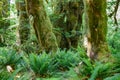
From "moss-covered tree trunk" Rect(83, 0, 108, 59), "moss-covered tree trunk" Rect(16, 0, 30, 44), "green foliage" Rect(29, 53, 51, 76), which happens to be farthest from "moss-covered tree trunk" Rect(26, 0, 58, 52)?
"moss-covered tree trunk" Rect(16, 0, 30, 44)

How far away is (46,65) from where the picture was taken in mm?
7938

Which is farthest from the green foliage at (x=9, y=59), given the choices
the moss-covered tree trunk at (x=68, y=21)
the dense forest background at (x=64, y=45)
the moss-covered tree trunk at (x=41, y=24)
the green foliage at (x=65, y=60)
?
the moss-covered tree trunk at (x=68, y=21)

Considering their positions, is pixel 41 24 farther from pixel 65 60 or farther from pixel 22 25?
pixel 22 25

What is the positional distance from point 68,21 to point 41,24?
4627 mm

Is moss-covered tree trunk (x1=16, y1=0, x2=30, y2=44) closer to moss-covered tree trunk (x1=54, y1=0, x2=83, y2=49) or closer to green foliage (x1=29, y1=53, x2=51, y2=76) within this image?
moss-covered tree trunk (x1=54, y1=0, x2=83, y2=49)

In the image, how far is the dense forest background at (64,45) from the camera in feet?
Result: 22.2

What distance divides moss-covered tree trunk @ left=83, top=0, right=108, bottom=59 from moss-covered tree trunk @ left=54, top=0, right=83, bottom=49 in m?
7.34

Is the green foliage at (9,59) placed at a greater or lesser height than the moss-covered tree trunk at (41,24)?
lesser

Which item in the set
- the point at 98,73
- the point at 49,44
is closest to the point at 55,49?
the point at 49,44

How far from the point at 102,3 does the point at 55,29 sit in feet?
24.0

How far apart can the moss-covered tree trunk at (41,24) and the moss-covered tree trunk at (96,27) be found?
353cm

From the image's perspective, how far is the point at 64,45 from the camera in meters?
15.2

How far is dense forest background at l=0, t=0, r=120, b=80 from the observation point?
6.75 metres

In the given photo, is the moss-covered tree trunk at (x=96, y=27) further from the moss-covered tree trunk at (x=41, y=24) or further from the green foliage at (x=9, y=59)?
the moss-covered tree trunk at (x=41, y=24)
